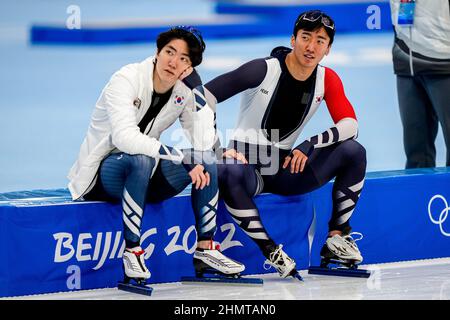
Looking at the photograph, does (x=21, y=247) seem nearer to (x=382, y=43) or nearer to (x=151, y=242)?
(x=151, y=242)

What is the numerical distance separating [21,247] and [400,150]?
448 centimetres

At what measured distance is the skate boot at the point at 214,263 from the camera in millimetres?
4988

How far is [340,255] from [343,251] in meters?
0.03

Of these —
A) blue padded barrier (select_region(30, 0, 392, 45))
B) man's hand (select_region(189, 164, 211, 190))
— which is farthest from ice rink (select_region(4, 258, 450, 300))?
blue padded barrier (select_region(30, 0, 392, 45))

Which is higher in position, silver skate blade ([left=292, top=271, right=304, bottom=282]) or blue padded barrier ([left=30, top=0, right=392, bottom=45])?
blue padded barrier ([left=30, top=0, right=392, bottom=45])

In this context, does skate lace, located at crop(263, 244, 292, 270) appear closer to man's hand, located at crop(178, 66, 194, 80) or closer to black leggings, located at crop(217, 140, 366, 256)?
black leggings, located at crop(217, 140, 366, 256)

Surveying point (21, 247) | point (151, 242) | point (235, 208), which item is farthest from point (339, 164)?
point (21, 247)

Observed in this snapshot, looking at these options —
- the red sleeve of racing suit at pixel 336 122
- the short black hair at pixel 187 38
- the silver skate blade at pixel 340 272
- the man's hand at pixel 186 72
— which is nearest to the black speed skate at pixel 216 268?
the silver skate blade at pixel 340 272

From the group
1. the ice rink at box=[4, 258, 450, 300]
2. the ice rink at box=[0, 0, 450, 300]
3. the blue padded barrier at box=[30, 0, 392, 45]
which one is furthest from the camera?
the blue padded barrier at box=[30, 0, 392, 45]

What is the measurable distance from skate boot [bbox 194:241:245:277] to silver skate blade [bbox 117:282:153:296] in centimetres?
34

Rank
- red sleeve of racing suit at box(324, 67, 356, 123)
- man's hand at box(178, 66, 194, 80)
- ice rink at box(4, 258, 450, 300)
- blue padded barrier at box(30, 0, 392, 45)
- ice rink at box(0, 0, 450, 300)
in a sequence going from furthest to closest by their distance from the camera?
blue padded barrier at box(30, 0, 392, 45)
ice rink at box(0, 0, 450, 300)
red sleeve of racing suit at box(324, 67, 356, 123)
man's hand at box(178, 66, 194, 80)
ice rink at box(4, 258, 450, 300)

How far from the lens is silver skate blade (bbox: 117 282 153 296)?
186 inches

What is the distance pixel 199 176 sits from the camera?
4.85 metres

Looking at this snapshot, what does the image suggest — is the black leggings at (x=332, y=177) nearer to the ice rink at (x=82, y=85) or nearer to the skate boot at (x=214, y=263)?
the skate boot at (x=214, y=263)
